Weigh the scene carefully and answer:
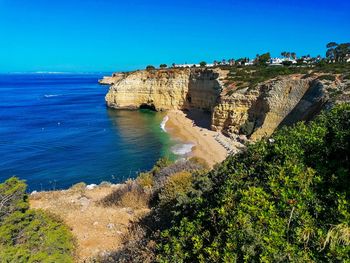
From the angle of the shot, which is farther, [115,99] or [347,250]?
[115,99]

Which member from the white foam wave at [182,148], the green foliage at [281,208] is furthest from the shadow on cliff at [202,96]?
the green foliage at [281,208]

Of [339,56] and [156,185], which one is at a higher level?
[339,56]

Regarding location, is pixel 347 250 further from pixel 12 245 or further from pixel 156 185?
pixel 156 185

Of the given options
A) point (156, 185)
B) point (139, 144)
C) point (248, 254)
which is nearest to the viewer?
point (248, 254)

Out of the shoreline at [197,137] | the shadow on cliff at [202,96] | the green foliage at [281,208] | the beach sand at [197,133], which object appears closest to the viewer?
the green foliage at [281,208]

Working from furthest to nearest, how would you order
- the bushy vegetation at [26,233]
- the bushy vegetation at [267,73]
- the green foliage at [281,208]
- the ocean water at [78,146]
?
the bushy vegetation at [267,73], the ocean water at [78,146], the bushy vegetation at [26,233], the green foliage at [281,208]

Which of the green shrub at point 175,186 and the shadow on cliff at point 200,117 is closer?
the green shrub at point 175,186

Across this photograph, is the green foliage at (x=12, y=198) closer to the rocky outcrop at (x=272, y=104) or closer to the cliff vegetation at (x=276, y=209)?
the cliff vegetation at (x=276, y=209)

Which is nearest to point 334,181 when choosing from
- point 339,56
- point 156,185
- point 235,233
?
point 235,233
